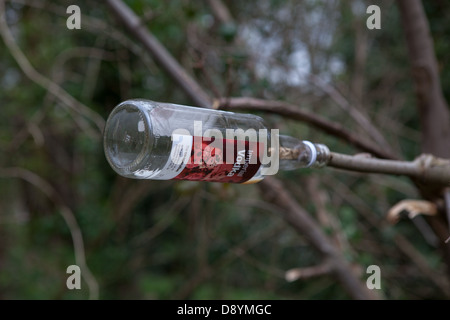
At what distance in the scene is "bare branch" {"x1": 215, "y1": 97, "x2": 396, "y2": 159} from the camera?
105cm

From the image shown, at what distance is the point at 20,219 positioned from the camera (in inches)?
127

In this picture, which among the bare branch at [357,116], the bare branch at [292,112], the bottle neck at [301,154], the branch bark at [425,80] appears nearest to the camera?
the bottle neck at [301,154]

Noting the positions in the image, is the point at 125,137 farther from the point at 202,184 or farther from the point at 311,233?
the point at 202,184

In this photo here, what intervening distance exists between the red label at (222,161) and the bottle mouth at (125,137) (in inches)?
3.2

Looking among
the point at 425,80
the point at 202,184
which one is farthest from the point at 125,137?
the point at 202,184

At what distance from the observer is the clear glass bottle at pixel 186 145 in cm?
69

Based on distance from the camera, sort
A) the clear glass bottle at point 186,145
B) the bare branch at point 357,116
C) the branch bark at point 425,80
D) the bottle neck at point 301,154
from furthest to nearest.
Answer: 1. the bare branch at point 357,116
2. the branch bark at point 425,80
3. the bottle neck at point 301,154
4. the clear glass bottle at point 186,145

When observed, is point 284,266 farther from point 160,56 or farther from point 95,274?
point 160,56

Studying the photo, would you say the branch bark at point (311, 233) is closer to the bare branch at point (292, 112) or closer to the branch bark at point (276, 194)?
the branch bark at point (276, 194)

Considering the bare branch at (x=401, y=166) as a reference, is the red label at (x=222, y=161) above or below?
below

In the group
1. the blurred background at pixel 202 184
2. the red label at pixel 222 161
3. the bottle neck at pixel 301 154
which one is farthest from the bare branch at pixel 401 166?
the blurred background at pixel 202 184

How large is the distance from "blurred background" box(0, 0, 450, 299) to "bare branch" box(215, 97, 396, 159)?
1.03 m

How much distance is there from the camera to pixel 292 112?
1078 millimetres
